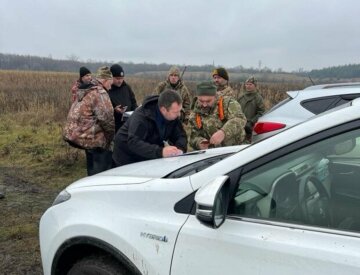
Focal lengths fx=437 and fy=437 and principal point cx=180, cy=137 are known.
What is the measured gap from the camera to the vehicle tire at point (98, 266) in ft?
7.65

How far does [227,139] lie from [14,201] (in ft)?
10.2

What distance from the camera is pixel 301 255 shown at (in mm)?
1684

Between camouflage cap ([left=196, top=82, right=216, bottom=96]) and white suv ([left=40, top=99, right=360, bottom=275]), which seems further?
camouflage cap ([left=196, top=82, right=216, bottom=96])

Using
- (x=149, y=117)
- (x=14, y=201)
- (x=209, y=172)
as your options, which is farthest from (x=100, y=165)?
(x=209, y=172)

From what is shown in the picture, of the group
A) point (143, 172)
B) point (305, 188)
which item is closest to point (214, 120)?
point (143, 172)

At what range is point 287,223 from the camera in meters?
1.82

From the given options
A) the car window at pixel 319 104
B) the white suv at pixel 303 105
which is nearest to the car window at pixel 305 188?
the white suv at pixel 303 105

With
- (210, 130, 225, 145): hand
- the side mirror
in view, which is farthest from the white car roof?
(210, 130, 225, 145): hand

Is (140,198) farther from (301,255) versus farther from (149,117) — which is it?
(149,117)

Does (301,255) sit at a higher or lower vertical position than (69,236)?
higher

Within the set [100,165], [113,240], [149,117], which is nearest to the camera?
[113,240]

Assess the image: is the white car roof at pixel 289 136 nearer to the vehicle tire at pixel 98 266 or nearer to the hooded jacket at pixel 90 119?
the vehicle tire at pixel 98 266

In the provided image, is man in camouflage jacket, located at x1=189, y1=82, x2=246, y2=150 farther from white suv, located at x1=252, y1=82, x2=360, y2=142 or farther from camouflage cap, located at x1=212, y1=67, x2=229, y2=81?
camouflage cap, located at x1=212, y1=67, x2=229, y2=81

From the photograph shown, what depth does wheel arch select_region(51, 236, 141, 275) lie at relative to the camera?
2.24 m
